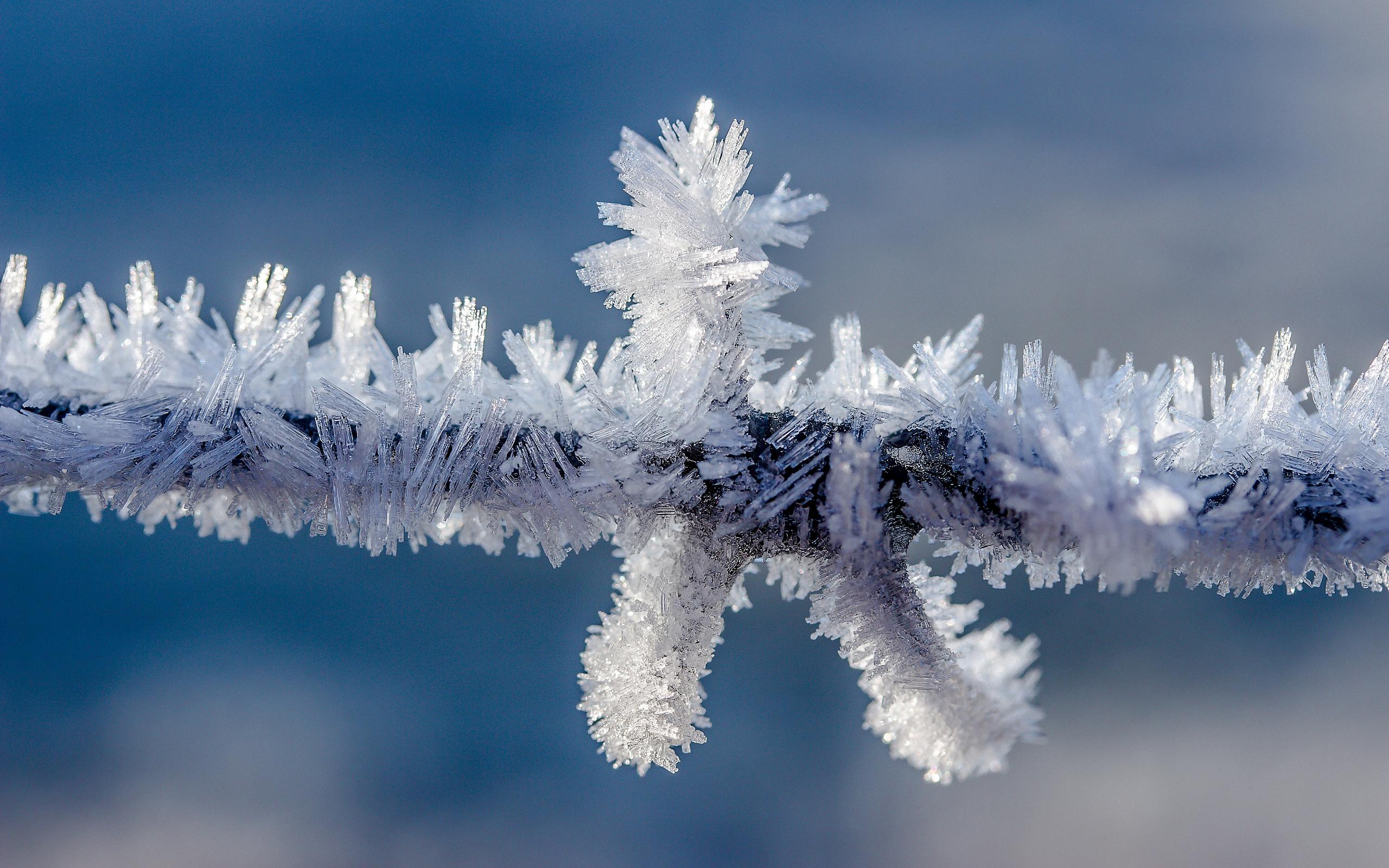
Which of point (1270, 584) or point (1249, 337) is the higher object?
point (1249, 337)

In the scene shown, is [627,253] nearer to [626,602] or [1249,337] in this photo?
[626,602]

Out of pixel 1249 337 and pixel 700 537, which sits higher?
pixel 1249 337

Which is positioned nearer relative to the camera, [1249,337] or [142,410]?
[142,410]

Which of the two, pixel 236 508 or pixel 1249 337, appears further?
pixel 1249 337

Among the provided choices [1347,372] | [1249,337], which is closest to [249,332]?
[1347,372]

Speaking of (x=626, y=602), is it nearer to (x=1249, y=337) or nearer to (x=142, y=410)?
(x=142, y=410)

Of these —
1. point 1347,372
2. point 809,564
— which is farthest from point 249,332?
point 1347,372
